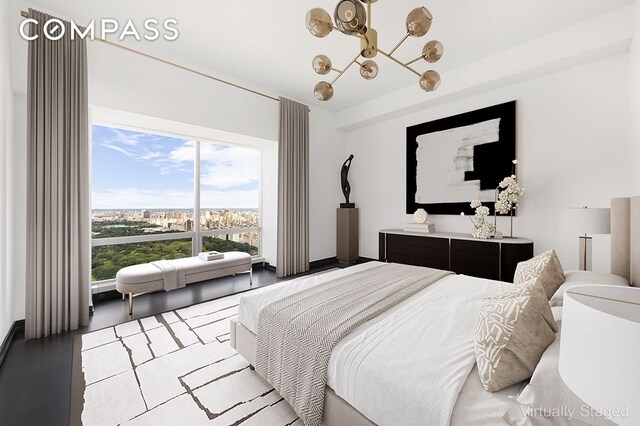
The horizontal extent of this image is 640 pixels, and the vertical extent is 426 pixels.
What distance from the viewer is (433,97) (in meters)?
3.85

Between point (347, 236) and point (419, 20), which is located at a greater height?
point (419, 20)

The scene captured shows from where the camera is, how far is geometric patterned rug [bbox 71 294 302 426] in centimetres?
152

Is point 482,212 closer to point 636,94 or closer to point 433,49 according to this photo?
point 636,94

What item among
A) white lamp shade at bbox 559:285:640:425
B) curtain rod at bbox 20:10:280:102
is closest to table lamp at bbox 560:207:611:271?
white lamp shade at bbox 559:285:640:425

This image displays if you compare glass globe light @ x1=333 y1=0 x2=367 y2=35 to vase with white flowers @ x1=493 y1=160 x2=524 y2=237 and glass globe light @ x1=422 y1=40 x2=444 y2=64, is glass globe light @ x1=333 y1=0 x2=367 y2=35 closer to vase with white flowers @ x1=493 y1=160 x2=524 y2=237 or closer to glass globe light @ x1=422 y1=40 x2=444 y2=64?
glass globe light @ x1=422 y1=40 x2=444 y2=64

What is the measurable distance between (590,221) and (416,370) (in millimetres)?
2312

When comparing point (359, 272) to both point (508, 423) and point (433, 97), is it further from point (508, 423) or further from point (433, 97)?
point (433, 97)

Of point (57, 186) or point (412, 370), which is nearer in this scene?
point (412, 370)

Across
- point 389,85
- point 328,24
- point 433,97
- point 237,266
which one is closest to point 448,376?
point 328,24

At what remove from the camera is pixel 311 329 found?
1.44 m

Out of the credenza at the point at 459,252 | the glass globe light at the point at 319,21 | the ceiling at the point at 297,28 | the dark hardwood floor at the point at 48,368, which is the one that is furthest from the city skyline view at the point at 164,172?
the glass globe light at the point at 319,21

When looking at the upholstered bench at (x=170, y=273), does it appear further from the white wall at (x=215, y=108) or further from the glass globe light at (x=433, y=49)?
the glass globe light at (x=433, y=49)

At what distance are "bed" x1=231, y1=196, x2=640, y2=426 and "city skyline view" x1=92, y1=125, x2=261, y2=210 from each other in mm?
3016

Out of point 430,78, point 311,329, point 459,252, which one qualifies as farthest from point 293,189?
point 311,329
